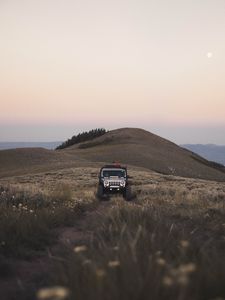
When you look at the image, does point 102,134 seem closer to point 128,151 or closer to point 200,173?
point 128,151

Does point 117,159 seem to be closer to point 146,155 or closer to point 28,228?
point 146,155

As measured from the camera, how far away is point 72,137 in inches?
5202

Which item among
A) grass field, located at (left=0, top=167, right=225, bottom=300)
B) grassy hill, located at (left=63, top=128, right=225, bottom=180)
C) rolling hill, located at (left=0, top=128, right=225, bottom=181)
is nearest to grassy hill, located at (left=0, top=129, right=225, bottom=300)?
grass field, located at (left=0, top=167, right=225, bottom=300)

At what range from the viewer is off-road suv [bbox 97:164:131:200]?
101ft

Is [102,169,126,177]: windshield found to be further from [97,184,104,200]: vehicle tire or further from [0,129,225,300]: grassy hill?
[0,129,225,300]: grassy hill

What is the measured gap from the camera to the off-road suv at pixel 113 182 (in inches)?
1209

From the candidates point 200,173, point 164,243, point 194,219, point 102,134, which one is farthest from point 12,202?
point 102,134

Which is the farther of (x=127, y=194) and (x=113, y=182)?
(x=113, y=182)

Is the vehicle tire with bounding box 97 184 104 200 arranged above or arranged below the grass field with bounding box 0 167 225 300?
below

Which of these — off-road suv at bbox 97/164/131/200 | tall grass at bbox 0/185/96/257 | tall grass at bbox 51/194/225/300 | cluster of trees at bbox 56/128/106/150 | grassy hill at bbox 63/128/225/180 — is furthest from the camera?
cluster of trees at bbox 56/128/106/150

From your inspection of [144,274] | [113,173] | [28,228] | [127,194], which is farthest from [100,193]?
[144,274]

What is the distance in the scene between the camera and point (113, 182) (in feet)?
102

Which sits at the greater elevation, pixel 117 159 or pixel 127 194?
pixel 117 159

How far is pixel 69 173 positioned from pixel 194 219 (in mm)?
36978
